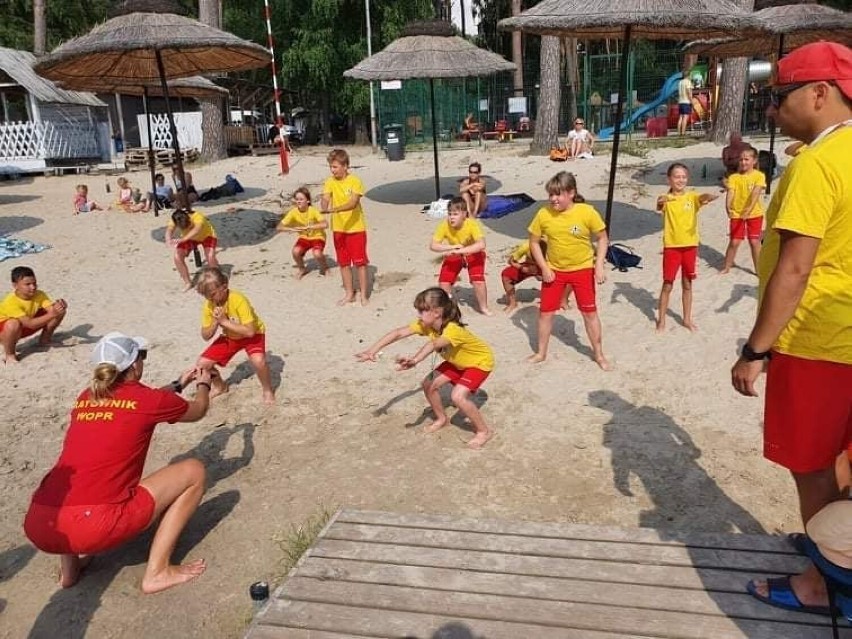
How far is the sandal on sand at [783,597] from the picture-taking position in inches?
101

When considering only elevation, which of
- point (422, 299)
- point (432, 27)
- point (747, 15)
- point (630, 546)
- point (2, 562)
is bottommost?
point (2, 562)

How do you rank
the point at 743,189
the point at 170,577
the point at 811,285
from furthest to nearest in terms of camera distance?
the point at 743,189
the point at 170,577
the point at 811,285

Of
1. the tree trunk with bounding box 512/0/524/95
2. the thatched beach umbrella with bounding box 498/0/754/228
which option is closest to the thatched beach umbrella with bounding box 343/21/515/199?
the thatched beach umbrella with bounding box 498/0/754/228

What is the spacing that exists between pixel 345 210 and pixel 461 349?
368 cm

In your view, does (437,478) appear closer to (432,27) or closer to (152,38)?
(152,38)

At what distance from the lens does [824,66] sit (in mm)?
2244

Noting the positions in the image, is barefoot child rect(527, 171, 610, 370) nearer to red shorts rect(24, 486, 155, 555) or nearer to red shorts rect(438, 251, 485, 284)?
red shorts rect(438, 251, 485, 284)

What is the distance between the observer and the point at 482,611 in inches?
106

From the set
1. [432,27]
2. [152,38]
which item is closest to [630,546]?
[152,38]

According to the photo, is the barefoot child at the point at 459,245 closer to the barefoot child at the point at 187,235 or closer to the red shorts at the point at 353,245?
the red shorts at the point at 353,245

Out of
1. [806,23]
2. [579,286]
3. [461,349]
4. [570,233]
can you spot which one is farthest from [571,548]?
[806,23]

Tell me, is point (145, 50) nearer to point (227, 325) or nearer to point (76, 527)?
point (227, 325)

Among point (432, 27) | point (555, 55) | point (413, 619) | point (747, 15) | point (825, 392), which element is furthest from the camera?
point (555, 55)

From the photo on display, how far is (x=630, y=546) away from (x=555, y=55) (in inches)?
601
